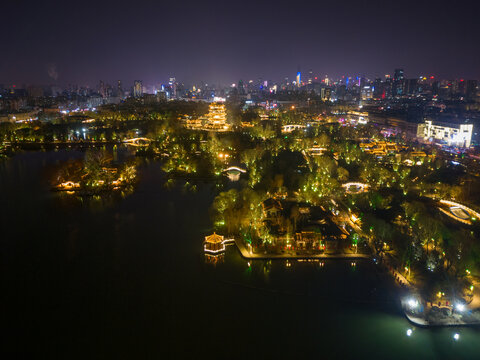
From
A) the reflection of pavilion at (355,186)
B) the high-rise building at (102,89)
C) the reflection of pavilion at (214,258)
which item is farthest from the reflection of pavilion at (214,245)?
the high-rise building at (102,89)

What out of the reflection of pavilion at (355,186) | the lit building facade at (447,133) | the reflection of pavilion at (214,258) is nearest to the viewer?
the reflection of pavilion at (214,258)

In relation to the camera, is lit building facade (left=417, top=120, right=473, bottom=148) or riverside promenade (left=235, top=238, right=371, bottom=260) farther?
lit building facade (left=417, top=120, right=473, bottom=148)

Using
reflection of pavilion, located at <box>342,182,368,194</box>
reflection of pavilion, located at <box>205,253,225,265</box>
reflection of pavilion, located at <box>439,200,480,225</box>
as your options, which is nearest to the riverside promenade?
reflection of pavilion, located at <box>205,253,225,265</box>

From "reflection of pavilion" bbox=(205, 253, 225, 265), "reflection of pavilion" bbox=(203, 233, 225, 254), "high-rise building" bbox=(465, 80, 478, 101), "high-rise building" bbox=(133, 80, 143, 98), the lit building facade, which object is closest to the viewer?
"reflection of pavilion" bbox=(205, 253, 225, 265)

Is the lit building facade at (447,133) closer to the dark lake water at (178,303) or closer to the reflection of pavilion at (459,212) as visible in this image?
the reflection of pavilion at (459,212)

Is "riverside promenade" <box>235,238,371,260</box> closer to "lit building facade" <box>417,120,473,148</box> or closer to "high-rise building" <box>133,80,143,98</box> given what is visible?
"lit building facade" <box>417,120,473,148</box>

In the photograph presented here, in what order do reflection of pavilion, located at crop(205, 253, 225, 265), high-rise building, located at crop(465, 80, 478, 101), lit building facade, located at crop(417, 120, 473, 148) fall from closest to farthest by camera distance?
reflection of pavilion, located at crop(205, 253, 225, 265) < lit building facade, located at crop(417, 120, 473, 148) < high-rise building, located at crop(465, 80, 478, 101)
